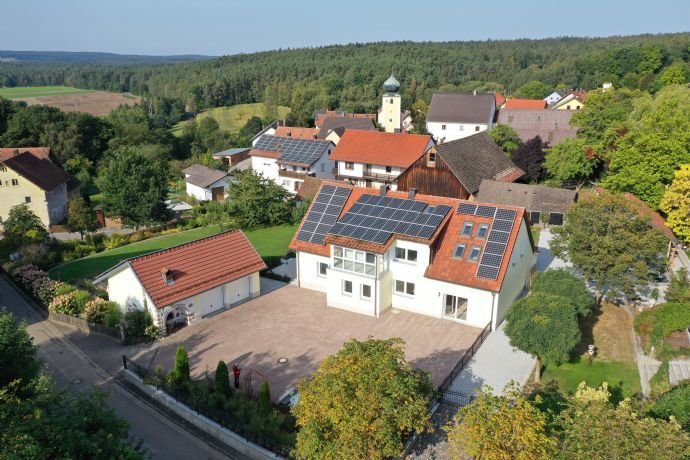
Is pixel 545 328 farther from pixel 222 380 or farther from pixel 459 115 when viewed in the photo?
pixel 459 115

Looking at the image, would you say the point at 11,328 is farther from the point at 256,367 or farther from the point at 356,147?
the point at 356,147

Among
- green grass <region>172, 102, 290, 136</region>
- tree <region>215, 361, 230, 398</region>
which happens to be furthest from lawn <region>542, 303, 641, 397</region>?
green grass <region>172, 102, 290, 136</region>

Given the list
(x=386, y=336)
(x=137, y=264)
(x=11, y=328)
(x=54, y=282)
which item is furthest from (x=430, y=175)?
(x=11, y=328)

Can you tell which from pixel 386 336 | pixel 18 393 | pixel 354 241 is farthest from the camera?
pixel 354 241

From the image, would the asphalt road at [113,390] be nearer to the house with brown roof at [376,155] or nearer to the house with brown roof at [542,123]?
the house with brown roof at [376,155]

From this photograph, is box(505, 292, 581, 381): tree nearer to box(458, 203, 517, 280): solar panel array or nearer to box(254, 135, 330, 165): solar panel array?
box(458, 203, 517, 280): solar panel array

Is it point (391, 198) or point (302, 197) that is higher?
point (391, 198)
